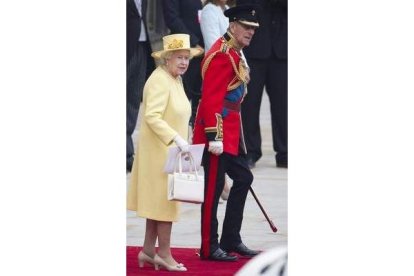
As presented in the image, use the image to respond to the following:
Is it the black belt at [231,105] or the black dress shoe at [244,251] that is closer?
the black belt at [231,105]

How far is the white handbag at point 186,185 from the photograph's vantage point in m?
8.27

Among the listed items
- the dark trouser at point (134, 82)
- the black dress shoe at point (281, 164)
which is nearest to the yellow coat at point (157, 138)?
the dark trouser at point (134, 82)

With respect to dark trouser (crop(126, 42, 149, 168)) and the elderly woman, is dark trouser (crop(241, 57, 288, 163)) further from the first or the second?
the elderly woman

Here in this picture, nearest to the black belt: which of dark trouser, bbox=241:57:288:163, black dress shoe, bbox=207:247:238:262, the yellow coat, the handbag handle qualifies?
the yellow coat

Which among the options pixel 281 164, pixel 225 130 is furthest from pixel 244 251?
pixel 281 164

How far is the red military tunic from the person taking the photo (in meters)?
8.57

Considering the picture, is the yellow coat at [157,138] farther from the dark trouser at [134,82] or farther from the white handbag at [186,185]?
the dark trouser at [134,82]

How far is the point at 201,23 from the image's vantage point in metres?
10.8

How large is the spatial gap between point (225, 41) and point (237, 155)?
1.78 ft

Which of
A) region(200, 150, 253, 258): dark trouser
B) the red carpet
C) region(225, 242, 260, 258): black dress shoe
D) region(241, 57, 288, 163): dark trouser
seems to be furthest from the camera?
region(241, 57, 288, 163): dark trouser

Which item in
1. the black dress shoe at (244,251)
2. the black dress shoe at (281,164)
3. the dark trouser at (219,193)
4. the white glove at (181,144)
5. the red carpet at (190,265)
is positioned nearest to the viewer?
the white glove at (181,144)

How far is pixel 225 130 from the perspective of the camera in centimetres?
867
